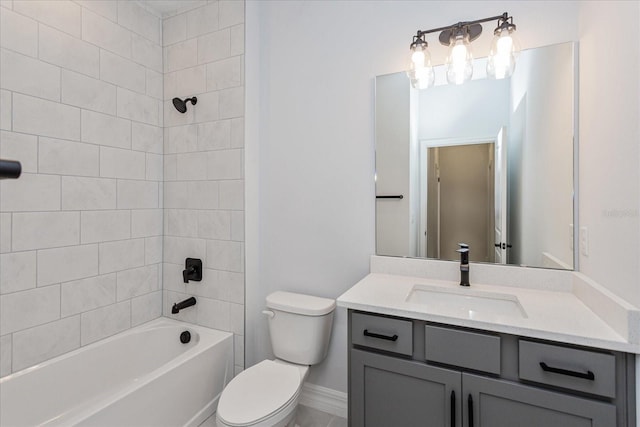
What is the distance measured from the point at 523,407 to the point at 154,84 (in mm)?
2756

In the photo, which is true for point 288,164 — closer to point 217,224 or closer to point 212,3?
point 217,224

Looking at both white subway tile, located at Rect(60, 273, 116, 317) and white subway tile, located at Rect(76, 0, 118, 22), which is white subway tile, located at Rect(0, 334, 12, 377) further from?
white subway tile, located at Rect(76, 0, 118, 22)

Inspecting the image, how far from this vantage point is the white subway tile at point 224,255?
6.77 ft

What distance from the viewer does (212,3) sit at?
214 cm

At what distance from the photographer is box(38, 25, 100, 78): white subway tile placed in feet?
5.56

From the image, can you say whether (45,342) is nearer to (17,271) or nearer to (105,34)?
(17,271)

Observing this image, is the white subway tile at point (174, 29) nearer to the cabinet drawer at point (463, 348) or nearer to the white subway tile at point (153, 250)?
the white subway tile at point (153, 250)

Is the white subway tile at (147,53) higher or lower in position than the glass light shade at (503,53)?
higher

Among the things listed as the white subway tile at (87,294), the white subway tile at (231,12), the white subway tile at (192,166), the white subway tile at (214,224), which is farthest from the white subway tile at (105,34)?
the white subway tile at (87,294)

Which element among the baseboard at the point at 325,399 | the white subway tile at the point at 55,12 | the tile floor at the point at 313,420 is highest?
the white subway tile at the point at 55,12

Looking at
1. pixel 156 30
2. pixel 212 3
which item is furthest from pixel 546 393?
pixel 156 30

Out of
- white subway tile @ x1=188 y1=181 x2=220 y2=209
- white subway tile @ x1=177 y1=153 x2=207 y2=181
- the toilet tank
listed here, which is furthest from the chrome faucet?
white subway tile @ x1=177 y1=153 x2=207 y2=181

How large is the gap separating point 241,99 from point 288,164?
0.51m

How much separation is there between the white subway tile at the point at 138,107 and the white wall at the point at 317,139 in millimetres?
770
